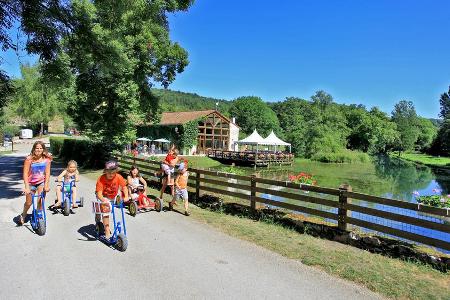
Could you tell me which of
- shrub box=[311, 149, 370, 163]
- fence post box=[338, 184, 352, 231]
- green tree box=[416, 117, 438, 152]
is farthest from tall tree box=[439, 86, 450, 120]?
fence post box=[338, 184, 352, 231]

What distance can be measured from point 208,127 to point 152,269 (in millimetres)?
46539

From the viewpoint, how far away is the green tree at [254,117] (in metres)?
90.4

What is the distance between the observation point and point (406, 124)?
11050 cm

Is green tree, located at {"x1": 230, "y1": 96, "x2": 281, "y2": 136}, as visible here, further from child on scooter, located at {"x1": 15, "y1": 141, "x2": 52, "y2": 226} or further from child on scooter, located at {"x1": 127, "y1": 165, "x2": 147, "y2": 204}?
child on scooter, located at {"x1": 15, "y1": 141, "x2": 52, "y2": 226}

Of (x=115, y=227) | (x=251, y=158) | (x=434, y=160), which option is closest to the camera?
(x=115, y=227)

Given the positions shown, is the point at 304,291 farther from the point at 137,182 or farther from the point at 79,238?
the point at 137,182

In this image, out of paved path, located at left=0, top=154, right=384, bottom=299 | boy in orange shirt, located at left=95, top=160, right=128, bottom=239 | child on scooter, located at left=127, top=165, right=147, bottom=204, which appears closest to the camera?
paved path, located at left=0, top=154, right=384, bottom=299

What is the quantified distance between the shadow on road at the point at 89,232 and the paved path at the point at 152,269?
2cm

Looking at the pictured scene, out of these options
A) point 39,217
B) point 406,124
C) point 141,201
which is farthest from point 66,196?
point 406,124

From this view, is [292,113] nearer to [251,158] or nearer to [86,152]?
[251,158]

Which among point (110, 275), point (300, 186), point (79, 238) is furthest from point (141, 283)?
point (300, 186)

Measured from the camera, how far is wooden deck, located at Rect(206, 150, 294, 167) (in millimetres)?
43844

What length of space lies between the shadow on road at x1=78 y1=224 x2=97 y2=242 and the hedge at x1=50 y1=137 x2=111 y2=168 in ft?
42.0

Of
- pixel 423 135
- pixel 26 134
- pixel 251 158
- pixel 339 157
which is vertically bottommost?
pixel 339 157
